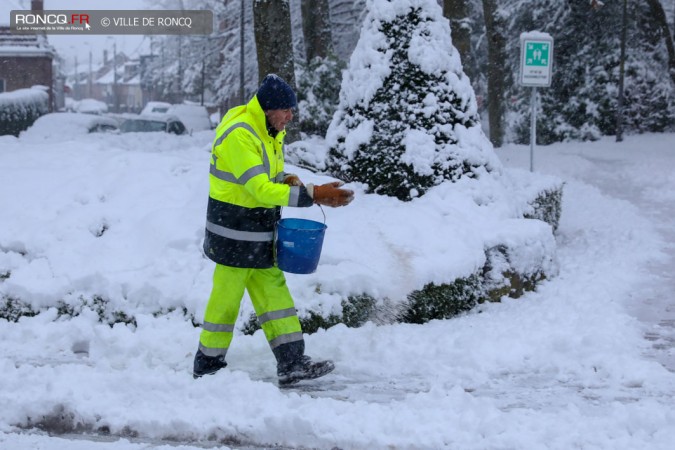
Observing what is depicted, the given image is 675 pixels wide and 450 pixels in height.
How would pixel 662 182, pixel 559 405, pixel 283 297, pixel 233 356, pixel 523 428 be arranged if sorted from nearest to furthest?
pixel 523 428 < pixel 559 405 < pixel 283 297 < pixel 233 356 < pixel 662 182

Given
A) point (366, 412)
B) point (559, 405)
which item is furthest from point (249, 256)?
point (559, 405)

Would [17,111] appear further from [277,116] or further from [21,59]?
[277,116]

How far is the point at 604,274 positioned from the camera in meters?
8.33

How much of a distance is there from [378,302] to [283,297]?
4.25ft

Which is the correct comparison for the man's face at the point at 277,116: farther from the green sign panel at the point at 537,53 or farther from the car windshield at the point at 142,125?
the car windshield at the point at 142,125

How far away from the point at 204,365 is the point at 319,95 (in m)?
9.19

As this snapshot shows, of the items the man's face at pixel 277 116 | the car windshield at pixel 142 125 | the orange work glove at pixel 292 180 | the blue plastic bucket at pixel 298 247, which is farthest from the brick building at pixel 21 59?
the blue plastic bucket at pixel 298 247

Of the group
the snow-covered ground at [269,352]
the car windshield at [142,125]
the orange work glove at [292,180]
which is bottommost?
the snow-covered ground at [269,352]

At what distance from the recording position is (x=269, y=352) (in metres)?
5.82

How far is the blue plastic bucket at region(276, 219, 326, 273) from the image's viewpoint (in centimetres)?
501

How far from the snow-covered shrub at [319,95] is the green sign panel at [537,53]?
10.5ft

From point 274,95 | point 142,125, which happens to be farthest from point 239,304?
point 142,125

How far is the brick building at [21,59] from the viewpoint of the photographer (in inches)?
1452

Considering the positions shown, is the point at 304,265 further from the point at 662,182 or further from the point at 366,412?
the point at 662,182
